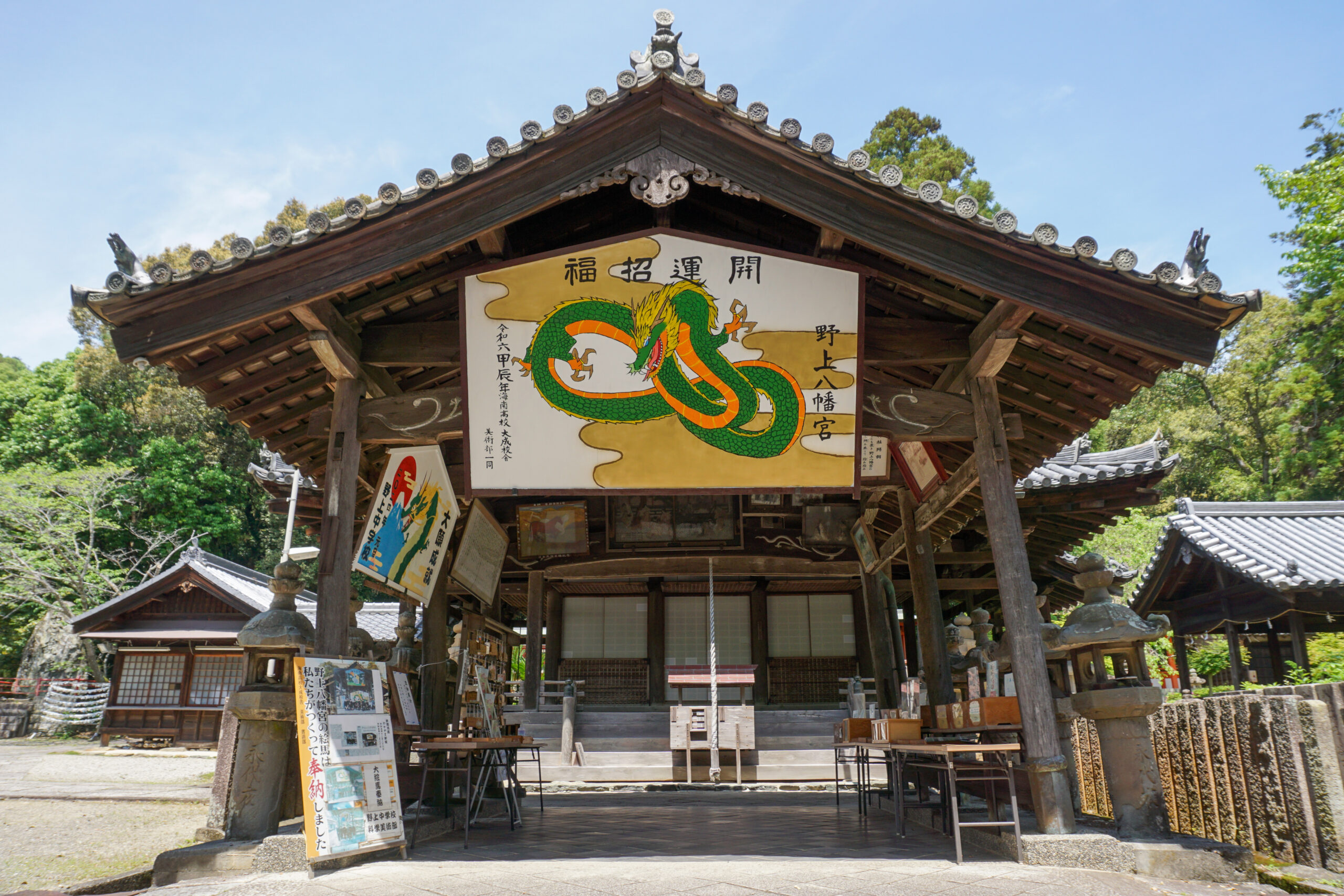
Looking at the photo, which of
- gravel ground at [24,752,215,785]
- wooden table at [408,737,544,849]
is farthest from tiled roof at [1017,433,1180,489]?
gravel ground at [24,752,215,785]

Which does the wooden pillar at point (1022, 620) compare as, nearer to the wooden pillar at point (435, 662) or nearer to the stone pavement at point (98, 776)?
the wooden pillar at point (435, 662)

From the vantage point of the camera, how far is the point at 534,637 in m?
15.9

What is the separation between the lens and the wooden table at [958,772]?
563 centimetres

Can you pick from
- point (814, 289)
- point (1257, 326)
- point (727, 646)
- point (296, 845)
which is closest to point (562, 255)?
point (814, 289)

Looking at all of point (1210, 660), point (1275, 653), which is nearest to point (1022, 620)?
point (1275, 653)

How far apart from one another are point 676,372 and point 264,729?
422cm

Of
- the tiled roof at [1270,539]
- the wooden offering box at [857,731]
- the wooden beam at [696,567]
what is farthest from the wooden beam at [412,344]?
the tiled roof at [1270,539]

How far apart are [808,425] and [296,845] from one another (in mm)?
4996

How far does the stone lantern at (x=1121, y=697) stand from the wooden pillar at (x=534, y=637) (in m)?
11.1

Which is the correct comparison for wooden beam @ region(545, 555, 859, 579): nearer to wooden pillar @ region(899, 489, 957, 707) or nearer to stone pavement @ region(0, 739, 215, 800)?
wooden pillar @ region(899, 489, 957, 707)

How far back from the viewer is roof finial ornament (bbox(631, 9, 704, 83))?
6148mm

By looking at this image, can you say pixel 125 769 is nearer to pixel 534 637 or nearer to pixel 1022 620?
pixel 534 637

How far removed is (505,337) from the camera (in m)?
7.11

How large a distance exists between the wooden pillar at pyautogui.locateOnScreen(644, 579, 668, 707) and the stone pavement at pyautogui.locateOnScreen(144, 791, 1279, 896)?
8.74m
